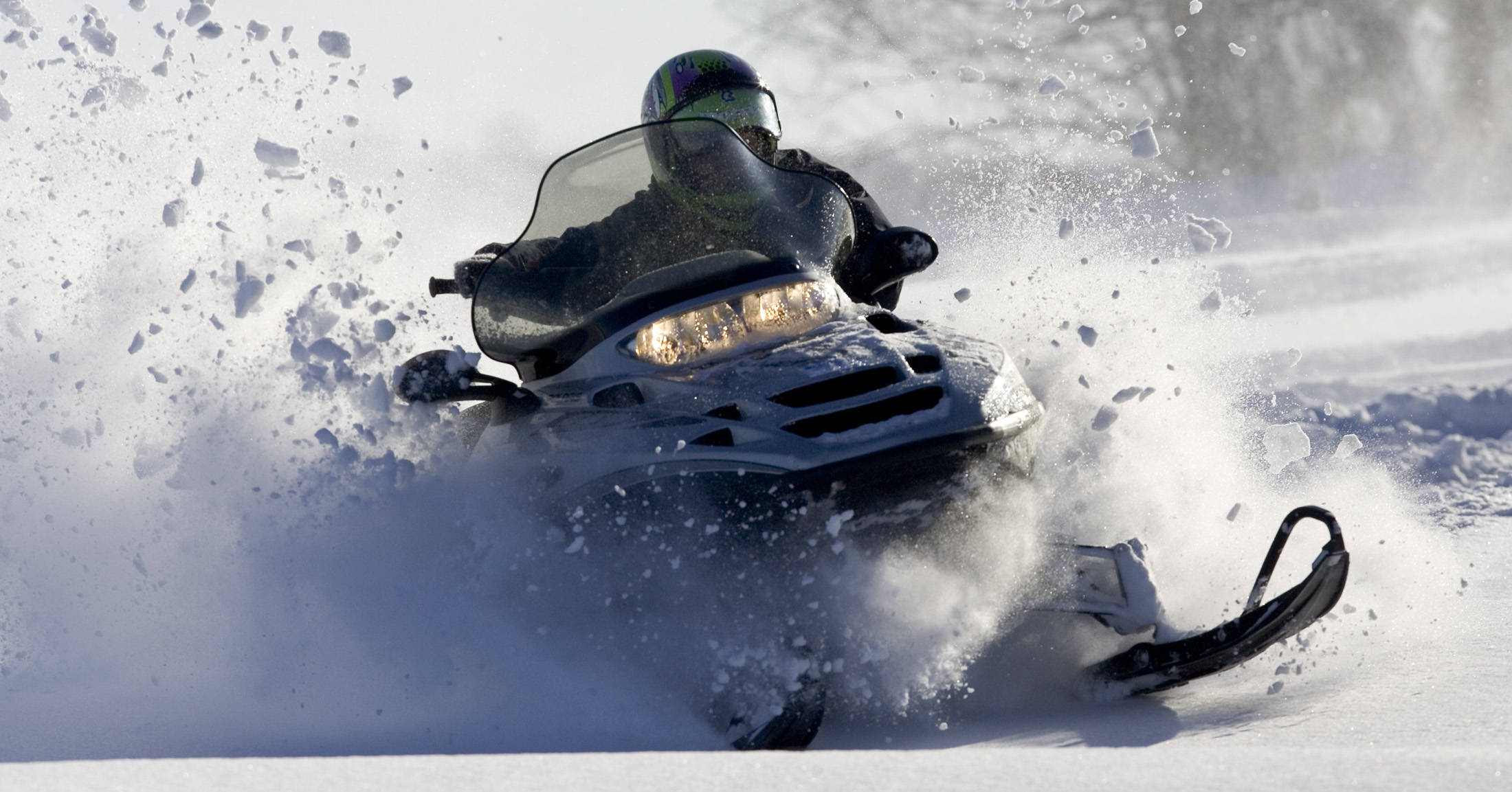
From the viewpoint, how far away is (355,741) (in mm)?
3111

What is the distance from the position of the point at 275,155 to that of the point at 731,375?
87.0 inches

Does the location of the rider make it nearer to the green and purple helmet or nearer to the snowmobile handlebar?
the green and purple helmet

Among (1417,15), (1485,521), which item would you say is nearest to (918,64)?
(1417,15)

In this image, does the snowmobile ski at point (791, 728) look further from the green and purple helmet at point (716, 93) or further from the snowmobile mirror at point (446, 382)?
the green and purple helmet at point (716, 93)

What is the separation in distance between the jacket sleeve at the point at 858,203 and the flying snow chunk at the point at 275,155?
5.60 ft

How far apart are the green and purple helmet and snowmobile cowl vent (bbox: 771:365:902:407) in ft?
5.68

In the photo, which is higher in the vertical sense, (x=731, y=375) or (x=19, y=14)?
(x=19, y=14)

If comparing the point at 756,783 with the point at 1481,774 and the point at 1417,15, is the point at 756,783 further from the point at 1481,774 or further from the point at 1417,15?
the point at 1417,15

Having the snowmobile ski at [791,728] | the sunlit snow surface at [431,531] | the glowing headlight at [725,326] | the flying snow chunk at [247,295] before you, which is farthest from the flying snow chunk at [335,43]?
the snowmobile ski at [791,728]

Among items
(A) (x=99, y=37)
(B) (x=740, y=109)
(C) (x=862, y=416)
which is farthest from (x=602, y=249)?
(A) (x=99, y=37)

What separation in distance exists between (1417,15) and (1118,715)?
21124 mm

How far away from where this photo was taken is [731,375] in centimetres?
319

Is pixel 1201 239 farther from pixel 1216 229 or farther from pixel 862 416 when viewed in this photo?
pixel 862 416

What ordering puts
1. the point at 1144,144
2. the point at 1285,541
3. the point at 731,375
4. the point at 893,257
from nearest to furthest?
the point at 731,375 → the point at 1285,541 → the point at 893,257 → the point at 1144,144
